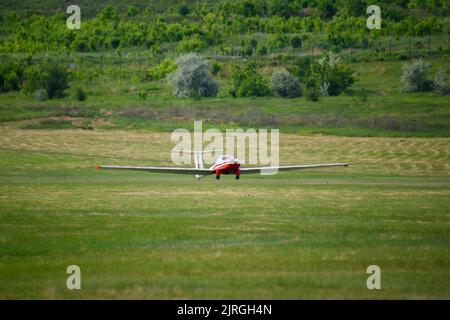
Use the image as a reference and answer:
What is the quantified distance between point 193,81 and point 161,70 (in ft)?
49.6

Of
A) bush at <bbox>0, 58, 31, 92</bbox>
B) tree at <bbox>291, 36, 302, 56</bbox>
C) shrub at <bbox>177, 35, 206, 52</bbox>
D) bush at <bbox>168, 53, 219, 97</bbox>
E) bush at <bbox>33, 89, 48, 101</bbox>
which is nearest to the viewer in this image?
bush at <bbox>33, 89, 48, 101</bbox>

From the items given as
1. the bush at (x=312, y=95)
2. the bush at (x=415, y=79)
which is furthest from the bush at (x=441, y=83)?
the bush at (x=312, y=95)

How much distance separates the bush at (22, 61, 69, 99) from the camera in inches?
4350

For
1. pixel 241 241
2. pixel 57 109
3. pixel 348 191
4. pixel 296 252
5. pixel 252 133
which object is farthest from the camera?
pixel 57 109

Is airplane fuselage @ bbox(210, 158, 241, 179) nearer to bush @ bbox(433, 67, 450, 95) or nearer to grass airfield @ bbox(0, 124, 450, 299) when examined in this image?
grass airfield @ bbox(0, 124, 450, 299)

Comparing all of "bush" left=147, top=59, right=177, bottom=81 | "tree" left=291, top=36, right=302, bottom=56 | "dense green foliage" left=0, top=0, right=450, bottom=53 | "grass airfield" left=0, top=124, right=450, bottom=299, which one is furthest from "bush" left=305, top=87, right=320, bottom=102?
"tree" left=291, top=36, right=302, bottom=56

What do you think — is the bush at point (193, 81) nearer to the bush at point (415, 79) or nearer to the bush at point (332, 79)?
the bush at point (332, 79)

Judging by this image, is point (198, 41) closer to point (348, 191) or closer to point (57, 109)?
point (57, 109)

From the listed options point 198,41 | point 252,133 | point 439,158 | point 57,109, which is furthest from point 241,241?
point 198,41

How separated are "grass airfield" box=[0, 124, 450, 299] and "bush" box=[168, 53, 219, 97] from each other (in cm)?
5596

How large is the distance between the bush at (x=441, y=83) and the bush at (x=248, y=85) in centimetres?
2115
